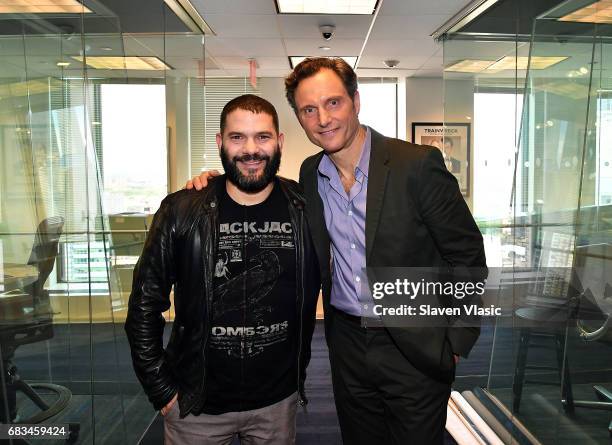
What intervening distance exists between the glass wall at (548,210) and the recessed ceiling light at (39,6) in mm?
2317

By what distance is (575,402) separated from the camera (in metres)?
2.52

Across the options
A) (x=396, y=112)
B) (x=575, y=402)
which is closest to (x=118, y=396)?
(x=575, y=402)

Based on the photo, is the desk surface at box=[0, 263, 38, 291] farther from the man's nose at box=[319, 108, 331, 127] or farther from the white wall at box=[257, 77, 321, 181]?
the white wall at box=[257, 77, 321, 181]

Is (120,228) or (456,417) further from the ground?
(120,228)

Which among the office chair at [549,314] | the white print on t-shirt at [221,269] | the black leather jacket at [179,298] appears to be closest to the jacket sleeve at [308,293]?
the black leather jacket at [179,298]

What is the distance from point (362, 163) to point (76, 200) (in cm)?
148

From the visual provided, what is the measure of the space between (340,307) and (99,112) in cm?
200

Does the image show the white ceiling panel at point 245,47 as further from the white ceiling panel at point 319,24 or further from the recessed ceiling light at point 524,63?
the recessed ceiling light at point 524,63

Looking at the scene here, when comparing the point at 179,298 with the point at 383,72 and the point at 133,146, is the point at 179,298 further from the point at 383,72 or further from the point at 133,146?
the point at 383,72

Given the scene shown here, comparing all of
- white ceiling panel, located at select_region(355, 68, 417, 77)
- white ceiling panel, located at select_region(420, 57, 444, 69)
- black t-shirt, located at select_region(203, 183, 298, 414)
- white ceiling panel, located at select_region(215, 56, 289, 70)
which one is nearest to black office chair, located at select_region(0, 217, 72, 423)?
black t-shirt, located at select_region(203, 183, 298, 414)

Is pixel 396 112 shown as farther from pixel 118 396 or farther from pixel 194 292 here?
pixel 194 292

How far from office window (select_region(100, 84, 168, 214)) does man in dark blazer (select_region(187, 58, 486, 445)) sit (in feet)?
5.58

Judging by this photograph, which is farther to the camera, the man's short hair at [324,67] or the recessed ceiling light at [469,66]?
the recessed ceiling light at [469,66]

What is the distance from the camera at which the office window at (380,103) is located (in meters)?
7.55
